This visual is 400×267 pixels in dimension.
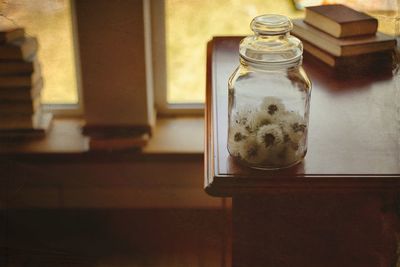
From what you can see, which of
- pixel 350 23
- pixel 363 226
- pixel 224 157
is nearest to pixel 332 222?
pixel 363 226

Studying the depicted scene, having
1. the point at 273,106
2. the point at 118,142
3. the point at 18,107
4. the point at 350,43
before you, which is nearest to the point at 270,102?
the point at 273,106

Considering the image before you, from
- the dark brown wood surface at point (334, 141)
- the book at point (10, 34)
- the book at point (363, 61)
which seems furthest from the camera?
the book at point (10, 34)

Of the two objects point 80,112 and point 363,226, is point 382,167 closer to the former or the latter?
point 363,226

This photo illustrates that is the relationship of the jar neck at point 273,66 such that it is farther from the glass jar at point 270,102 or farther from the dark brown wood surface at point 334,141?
the dark brown wood surface at point 334,141

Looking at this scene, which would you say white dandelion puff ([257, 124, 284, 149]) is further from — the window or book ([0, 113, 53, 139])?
book ([0, 113, 53, 139])

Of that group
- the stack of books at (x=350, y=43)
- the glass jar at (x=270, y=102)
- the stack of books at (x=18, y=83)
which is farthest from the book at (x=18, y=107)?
the glass jar at (x=270, y=102)

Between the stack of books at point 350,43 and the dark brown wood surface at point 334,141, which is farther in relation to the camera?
the stack of books at point 350,43
